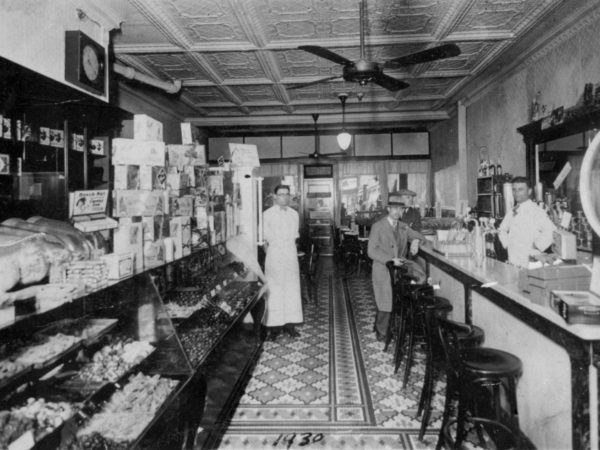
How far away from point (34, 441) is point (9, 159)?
4.38m

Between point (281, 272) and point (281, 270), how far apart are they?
0.08ft

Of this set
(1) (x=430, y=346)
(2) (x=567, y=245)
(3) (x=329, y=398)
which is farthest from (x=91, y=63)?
(2) (x=567, y=245)

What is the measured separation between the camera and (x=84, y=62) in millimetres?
3766

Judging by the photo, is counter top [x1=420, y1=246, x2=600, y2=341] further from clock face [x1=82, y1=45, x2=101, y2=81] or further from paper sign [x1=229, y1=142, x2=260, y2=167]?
clock face [x1=82, y1=45, x2=101, y2=81]

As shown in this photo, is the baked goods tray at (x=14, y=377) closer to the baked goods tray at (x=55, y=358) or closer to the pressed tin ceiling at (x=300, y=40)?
the baked goods tray at (x=55, y=358)

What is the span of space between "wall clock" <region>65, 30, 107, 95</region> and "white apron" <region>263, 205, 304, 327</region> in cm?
230

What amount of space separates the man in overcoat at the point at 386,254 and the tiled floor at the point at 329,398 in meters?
0.35

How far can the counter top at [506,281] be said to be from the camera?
1.94 metres

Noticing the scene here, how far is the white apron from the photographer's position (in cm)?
520

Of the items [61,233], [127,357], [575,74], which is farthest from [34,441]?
[575,74]

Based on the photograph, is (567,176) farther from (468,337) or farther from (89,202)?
(89,202)

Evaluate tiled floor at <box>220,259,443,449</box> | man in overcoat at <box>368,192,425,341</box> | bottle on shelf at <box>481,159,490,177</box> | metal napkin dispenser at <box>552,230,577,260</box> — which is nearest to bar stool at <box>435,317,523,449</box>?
tiled floor at <box>220,259,443,449</box>

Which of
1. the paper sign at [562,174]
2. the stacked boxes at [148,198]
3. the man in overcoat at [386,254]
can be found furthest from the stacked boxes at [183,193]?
the paper sign at [562,174]

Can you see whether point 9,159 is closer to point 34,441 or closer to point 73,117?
point 73,117
